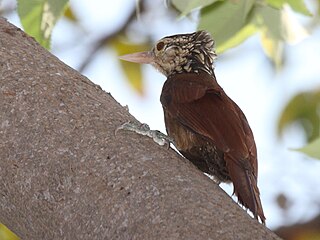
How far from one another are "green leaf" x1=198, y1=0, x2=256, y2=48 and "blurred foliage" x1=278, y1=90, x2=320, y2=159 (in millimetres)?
1848

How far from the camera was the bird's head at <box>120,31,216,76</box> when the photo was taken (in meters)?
3.96

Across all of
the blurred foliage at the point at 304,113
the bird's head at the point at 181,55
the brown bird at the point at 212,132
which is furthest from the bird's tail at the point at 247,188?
the blurred foliage at the point at 304,113

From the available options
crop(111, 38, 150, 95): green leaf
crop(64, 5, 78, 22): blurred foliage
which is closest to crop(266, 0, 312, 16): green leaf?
crop(64, 5, 78, 22): blurred foliage

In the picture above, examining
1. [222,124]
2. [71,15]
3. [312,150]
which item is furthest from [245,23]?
[71,15]

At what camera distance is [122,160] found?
2.29 metres

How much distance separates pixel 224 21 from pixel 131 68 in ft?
7.50

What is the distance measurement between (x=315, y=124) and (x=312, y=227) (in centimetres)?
76

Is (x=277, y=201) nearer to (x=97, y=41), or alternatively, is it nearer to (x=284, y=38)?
(x=97, y=41)

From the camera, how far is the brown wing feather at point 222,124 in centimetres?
276

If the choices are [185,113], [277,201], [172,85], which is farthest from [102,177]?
[277,201]

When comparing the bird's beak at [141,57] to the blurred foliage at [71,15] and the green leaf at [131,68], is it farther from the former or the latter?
the green leaf at [131,68]

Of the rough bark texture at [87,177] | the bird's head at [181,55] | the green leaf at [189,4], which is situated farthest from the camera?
the bird's head at [181,55]

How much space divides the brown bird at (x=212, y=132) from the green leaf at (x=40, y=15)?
0.54 m

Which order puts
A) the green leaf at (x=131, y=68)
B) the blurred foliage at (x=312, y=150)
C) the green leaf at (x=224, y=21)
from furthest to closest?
the green leaf at (x=131, y=68)
the green leaf at (x=224, y=21)
the blurred foliage at (x=312, y=150)
